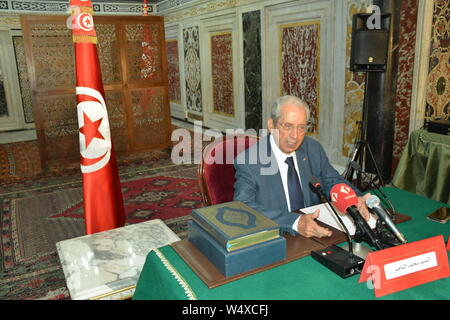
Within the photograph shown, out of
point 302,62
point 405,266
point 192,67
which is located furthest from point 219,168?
point 192,67

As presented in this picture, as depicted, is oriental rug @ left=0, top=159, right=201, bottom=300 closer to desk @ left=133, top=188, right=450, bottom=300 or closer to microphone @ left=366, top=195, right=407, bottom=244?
desk @ left=133, top=188, right=450, bottom=300

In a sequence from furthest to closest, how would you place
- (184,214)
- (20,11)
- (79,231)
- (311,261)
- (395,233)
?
(20,11) < (184,214) < (79,231) < (311,261) < (395,233)

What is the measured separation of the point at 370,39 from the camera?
11.1 ft

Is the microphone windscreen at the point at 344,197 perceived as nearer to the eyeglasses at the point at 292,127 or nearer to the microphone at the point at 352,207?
the microphone at the point at 352,207

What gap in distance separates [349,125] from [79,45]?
3.45 m

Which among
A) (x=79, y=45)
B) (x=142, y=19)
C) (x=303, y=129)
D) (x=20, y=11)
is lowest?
(x=303, y=129)

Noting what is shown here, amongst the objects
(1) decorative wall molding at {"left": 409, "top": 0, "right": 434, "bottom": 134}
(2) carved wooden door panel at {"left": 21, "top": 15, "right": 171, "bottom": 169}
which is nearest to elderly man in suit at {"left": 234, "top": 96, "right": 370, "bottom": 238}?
(1) decorative wall molding at {"left": 409, "top": 0, "right": 434, "bottom": 134}

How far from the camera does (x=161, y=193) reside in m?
4.36

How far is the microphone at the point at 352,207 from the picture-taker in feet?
3.65

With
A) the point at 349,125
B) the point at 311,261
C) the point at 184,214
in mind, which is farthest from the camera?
the point at 349,125

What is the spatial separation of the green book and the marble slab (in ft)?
1.85

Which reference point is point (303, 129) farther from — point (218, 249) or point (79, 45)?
point (79, 45)

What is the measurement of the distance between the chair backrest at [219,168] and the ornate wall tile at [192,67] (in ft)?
20.6
